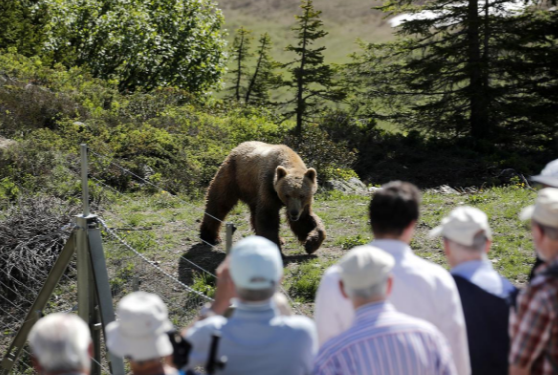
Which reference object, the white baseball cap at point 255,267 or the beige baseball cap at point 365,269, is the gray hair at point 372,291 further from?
the white baseball cap at point 255,267

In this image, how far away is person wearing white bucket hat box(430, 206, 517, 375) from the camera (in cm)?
303

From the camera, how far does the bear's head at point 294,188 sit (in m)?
7.80

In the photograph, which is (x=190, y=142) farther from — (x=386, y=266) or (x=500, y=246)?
(x=386, y=266)

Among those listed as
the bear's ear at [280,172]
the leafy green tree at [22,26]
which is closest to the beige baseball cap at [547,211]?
the bear's ear at [280,172]

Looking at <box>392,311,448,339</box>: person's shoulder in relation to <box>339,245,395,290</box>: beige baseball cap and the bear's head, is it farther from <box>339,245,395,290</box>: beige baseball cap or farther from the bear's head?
the bear's head

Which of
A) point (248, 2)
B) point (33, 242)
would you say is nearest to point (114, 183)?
point (33, 242)

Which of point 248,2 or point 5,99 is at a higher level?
point 248,2

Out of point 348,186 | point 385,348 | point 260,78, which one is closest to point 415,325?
point 385,348

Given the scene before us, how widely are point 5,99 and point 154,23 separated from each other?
1064 cm

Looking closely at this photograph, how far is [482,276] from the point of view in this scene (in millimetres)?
3064

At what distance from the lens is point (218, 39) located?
2597cm

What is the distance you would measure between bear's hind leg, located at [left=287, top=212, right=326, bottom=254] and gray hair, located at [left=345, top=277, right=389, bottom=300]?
214 inches

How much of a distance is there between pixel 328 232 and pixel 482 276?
6.17 meters

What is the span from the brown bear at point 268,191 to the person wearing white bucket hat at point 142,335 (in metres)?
Answer: 5.39
